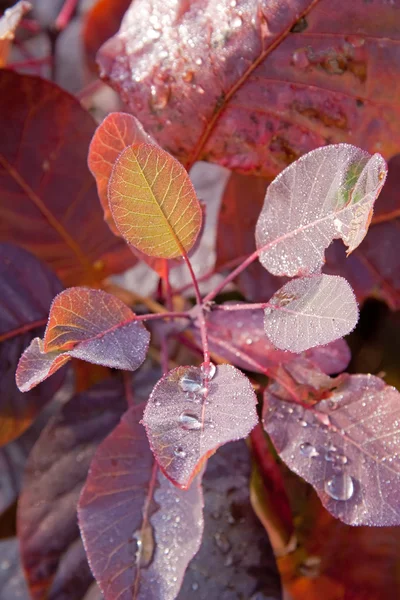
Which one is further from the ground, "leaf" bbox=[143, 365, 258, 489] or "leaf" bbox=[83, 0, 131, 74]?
"leaf" bbox=[83, 0, 131, 74]

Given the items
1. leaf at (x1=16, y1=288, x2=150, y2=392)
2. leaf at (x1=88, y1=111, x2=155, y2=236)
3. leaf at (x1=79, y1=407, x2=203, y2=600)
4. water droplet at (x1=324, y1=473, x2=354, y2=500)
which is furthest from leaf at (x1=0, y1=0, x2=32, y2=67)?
water droplet at (x1=324, y1=473, x2=354, y2=500)

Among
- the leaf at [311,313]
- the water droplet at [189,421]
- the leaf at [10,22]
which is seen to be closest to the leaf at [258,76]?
the leaf at [10,22]

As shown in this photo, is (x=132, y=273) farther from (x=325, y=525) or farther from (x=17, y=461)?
(x=325, y=525)

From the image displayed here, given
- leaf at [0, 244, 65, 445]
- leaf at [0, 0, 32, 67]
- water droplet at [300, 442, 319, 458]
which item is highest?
leaf at [0, 0, 32, 67]

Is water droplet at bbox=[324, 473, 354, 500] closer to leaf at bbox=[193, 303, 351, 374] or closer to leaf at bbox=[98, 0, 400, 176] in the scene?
leaf at bbox=[193, 303, 351, 374]

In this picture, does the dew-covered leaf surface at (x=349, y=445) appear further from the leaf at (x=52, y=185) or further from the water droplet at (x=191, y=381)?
the leaf at (x=52, y=185)

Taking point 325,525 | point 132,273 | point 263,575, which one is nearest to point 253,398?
point 263,575

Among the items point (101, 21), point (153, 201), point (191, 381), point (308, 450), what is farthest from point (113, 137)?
point (101, 21)

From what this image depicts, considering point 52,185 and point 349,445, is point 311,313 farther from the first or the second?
point 52,185
